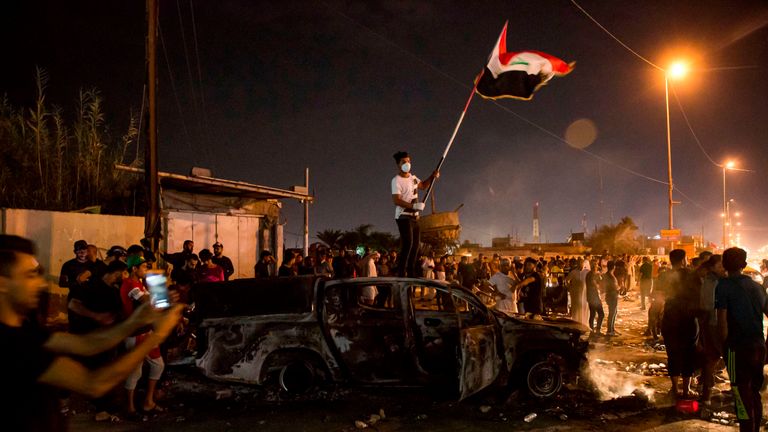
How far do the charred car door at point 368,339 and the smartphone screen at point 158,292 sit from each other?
4058 mm

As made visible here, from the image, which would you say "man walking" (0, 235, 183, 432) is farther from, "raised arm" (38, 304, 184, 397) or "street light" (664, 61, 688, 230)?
"street light" (664, 61, 688, 230)

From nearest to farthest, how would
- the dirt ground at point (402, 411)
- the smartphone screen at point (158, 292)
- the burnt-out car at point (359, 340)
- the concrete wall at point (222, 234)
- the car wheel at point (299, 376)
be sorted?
1. the smartphone screen at point (158, 292)
2. the dirt ground at point (402, 411)
3. the burnt-out car at point (359, 340)
4. the car wheel at point (299, 376)
5. the concrete wall at point (222, 234)

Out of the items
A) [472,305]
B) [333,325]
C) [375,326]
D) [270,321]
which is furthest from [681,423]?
[270,321]

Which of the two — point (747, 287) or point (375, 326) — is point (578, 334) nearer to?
point (747, 287)

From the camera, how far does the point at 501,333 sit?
6398mm

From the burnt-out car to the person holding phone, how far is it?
54 centimetres

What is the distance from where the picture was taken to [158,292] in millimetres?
2361

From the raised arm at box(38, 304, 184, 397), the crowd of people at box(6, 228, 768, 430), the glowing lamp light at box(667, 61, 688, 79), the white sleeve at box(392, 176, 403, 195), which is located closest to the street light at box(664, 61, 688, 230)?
the glowing lamp light at box(667, 61, 688, 79)

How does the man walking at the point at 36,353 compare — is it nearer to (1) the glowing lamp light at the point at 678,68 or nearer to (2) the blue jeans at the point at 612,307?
(2) the blue jeans at the point at 612,307

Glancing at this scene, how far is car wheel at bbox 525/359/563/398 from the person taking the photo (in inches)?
253

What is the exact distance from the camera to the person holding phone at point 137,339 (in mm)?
5617

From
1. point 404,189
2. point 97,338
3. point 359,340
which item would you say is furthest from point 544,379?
point 97,338

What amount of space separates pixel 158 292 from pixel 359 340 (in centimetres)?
421

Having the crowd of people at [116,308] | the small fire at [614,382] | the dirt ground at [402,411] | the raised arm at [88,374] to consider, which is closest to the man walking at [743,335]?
the dirt ground at [402,411]
